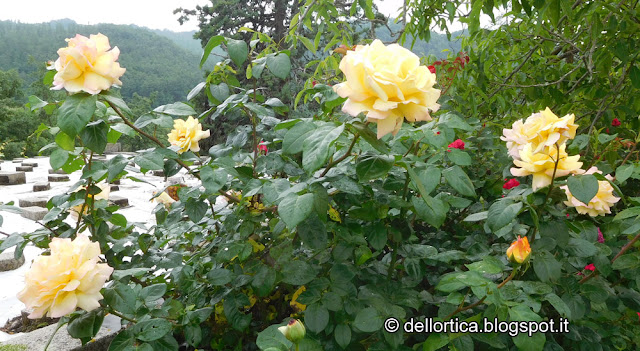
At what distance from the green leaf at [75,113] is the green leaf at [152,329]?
1.31 feet

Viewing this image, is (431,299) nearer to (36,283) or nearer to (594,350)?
(594,350)

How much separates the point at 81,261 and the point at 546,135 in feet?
2.75

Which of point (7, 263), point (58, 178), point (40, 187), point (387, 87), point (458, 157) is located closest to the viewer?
point (387, 87)

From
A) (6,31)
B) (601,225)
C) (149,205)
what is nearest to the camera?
(601,225)

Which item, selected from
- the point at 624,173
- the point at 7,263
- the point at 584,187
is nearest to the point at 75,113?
the point at 584,187

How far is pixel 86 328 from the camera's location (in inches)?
28.7

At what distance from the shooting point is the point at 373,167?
62 centimetres

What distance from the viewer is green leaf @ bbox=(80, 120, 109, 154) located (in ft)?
2.41

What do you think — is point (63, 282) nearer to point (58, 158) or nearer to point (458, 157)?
point (58, 158)

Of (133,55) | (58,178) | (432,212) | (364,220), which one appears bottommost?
(133,55)

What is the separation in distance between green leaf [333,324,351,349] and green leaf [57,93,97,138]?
573 mm

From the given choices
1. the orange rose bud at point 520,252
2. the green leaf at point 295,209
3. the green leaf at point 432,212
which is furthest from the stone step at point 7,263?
the orange rose bud at point 520,252

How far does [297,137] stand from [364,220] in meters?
0.33

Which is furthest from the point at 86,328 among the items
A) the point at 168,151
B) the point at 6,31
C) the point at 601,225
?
the point at 6,31
